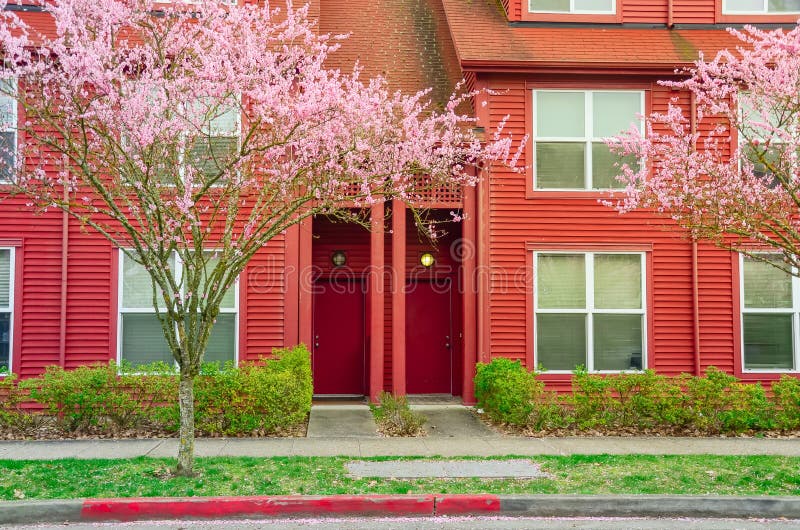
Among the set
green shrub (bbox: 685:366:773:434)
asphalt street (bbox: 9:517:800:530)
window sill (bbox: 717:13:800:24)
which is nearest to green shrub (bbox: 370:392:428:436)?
asphalt street (bbox: 9:517:800:530)

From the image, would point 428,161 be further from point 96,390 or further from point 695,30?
point 695,30

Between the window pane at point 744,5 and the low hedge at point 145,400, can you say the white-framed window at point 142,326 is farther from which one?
the window pane at point 744,5

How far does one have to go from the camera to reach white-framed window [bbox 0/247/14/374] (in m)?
12.4

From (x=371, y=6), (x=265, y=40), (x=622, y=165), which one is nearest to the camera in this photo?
(x=265, y=40)

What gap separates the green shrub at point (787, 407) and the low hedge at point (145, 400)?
277 inches

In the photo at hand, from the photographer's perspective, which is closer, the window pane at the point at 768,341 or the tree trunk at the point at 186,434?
the tree trunk at the point at 186,434

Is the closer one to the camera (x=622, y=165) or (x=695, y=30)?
(x=622, y=165)

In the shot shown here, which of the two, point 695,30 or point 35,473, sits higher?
point 695,30

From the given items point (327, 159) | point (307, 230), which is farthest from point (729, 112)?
point (307, 230)

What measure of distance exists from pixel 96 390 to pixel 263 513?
4.78m

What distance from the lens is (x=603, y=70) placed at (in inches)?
522

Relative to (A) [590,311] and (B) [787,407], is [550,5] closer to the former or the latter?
(A) [590,311]

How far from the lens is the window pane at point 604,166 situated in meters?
13.4

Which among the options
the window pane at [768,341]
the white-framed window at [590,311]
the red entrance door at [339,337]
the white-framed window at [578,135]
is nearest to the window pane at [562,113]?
the white-framed window at [578,135]
